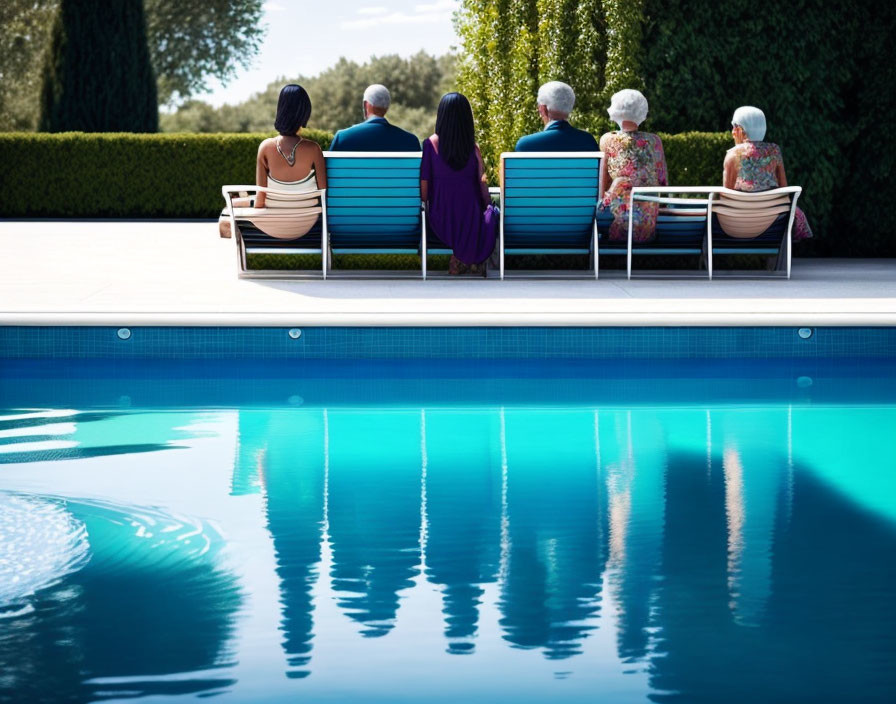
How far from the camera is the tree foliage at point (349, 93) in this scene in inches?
2130

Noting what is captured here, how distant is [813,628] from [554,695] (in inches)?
35.5

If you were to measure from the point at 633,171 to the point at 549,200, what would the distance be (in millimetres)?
698

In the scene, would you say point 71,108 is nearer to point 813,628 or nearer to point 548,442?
point 548,442

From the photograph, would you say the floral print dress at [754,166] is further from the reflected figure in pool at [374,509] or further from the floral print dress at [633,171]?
the reflected figure in pool at [374,509]

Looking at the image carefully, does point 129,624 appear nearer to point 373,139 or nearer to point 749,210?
point 373,139

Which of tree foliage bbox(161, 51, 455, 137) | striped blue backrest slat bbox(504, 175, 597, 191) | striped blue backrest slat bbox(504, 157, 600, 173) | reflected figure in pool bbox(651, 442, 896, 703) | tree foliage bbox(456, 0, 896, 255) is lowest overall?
reflected figure in pool bbox(651, 442, 896, 703)

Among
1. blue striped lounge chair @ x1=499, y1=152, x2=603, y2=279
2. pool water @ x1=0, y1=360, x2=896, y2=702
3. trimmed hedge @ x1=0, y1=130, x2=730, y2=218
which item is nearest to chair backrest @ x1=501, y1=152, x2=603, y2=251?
blue striped lounge chair @ x1=499, y1=152, x2=603, y2=279

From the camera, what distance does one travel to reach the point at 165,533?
180 inches

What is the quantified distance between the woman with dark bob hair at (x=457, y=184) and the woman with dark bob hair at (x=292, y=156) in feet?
2.53

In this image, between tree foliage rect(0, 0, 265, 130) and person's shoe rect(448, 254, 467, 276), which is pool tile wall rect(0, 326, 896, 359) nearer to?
person's shoe rect(448, 254, 467, 276)

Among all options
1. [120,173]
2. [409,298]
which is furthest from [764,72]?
[120,173]

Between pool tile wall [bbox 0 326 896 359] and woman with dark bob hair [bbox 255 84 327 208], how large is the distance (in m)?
2.20

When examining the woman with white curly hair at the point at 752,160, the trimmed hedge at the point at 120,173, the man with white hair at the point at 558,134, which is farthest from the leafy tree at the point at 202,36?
the woman with white curly hair at the point at 752,160

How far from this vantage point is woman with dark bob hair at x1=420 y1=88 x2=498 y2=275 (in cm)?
921
